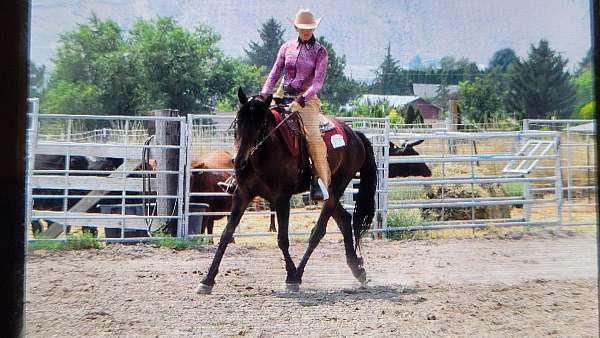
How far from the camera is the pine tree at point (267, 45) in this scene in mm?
5027

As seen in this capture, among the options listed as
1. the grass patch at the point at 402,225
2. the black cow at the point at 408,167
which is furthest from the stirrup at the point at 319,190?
→ the black cow at the point at 408,167

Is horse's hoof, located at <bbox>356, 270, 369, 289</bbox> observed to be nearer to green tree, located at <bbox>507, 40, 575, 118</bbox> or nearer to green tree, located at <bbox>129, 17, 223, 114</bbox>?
green tree, located at <bbox>507, 40, 575, 118</bbox>

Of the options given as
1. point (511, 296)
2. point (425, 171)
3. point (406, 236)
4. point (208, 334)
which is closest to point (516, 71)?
point (511, 296)

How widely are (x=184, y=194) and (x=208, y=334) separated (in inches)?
177

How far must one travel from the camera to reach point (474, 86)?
537cm

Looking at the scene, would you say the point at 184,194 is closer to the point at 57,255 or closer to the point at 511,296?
the point at 57,255

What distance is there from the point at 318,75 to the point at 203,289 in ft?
5.85

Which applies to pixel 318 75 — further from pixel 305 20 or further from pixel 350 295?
pixel 350 295

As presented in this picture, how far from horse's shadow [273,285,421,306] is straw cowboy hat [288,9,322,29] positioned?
1937 mm

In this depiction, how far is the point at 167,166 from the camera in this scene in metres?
7.80

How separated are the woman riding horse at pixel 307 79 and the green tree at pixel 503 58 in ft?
4.11

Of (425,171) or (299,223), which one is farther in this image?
(425,171)

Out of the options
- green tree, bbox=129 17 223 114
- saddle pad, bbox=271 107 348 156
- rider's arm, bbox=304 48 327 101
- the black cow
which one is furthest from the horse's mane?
the black cow

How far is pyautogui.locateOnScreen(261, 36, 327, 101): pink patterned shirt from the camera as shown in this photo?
511cm
